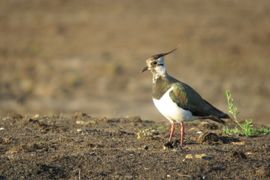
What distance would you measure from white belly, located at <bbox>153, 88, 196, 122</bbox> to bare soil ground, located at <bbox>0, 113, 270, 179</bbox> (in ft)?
1.12

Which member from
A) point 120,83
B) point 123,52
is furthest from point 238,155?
point 123,52

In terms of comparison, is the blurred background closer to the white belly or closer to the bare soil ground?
the bare soil ground

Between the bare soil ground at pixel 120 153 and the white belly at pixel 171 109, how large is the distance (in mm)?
341

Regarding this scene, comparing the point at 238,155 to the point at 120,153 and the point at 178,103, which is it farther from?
the point at 120,153

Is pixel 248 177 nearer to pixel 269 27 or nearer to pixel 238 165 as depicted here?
pixel 238 165

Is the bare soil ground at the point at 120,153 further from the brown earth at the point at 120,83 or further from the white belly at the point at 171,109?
the white belly at the point at 171,109

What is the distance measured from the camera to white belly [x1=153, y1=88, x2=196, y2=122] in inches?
395

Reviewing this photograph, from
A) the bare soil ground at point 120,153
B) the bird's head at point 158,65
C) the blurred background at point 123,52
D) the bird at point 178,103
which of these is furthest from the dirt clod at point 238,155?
the blurred background at point 123,52

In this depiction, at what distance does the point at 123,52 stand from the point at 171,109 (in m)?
17.0

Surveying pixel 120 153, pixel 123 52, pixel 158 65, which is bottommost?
pixel 120 153

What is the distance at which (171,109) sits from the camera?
1002 centimetres

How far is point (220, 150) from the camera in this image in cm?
997

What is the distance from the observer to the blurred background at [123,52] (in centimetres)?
2316

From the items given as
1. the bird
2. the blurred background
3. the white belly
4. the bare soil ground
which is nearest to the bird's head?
the bird
